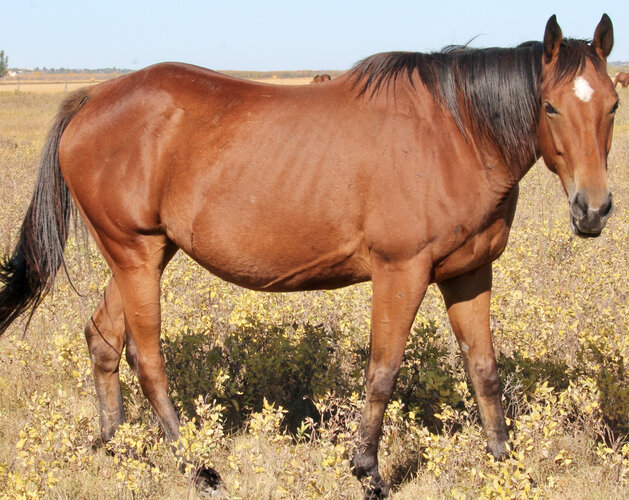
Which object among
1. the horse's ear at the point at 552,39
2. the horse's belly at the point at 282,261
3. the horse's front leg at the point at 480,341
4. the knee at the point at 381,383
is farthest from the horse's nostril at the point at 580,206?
the knee at the point at 381,383

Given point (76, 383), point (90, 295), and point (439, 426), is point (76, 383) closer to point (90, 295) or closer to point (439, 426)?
point (90, 295)

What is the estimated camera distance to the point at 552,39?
3.13 metres

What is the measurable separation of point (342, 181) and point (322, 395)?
165 centimetres

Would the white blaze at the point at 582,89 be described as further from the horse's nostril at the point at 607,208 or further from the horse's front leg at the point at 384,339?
the horse's front leg at the point at 384,339

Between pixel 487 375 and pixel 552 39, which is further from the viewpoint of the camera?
pixel 487 375

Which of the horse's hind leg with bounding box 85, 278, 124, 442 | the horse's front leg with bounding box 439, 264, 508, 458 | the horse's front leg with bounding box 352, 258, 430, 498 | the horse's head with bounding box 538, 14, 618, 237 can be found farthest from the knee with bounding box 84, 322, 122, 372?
the horse's head with bounding box 538, 14, 618, 237

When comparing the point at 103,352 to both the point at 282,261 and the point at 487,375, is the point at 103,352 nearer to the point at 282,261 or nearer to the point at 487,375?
the point at 282,261

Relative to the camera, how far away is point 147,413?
463cm

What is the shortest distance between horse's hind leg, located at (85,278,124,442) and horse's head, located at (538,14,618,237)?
2.78 m

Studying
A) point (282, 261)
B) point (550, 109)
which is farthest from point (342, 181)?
point (550, 109)

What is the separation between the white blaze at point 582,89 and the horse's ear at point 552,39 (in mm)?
233

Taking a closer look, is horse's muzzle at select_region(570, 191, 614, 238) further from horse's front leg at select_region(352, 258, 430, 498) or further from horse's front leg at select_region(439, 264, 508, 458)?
horse's front leg at select_region(439, 264, 508, 458)

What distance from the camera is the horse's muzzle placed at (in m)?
2.88

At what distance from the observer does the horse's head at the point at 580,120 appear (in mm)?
2910
